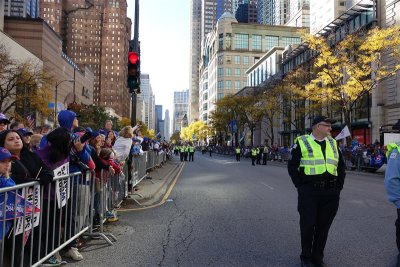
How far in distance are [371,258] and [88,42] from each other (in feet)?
551

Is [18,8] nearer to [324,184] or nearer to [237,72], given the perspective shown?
[237,72]

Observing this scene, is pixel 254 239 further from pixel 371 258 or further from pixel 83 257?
pixel 83 257

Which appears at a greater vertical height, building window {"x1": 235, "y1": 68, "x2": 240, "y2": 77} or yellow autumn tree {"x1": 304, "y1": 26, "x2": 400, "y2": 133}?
building window {"x1": 235, "y1": 68, "x2": 240, "y2": 77}

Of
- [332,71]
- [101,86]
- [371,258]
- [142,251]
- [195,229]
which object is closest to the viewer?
[371,258]

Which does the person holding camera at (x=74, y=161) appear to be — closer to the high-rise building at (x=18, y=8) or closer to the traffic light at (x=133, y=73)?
the traffic light at (x=133, y=73)

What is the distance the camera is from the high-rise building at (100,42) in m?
160

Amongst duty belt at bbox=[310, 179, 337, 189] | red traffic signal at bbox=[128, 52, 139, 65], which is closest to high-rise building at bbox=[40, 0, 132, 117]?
red traffic signal at bbox=[128, 52, 139, 65]

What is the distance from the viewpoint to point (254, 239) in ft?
21.3

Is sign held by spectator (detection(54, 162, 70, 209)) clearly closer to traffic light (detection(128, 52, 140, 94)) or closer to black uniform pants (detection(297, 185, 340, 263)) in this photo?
black uniform pants (detection(297, 185, 340, 263))

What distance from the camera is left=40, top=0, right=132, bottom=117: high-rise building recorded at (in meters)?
160

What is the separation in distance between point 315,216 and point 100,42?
169667mm

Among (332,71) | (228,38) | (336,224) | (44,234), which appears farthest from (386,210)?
(228,38)

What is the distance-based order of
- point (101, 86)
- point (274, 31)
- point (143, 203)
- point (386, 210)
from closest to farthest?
point (386, 210) → point (143, 203) → point (274, 31) → point (101, 86)

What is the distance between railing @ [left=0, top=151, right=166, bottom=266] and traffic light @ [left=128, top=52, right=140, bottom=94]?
14.3 feet
